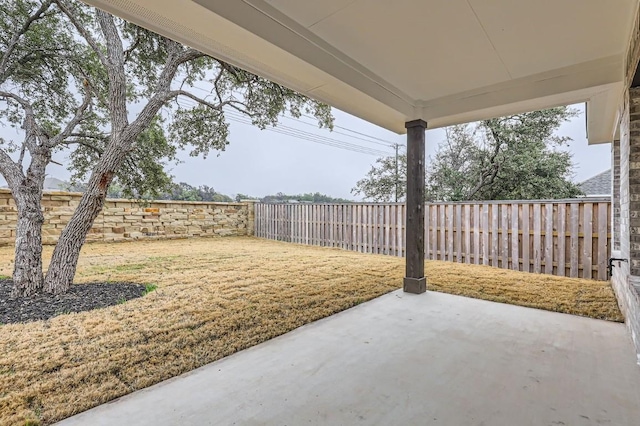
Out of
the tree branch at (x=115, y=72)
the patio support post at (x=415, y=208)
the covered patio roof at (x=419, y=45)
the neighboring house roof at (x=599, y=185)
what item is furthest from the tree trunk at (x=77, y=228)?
the neighboring house roof at (x=599, y=185)

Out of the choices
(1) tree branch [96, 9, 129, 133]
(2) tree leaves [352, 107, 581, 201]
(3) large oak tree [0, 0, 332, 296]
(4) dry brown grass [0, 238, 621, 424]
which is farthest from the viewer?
(2) tree leaves [352, 107, 581, 201]

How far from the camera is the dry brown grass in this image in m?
1.71

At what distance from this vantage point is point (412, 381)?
1757 mm

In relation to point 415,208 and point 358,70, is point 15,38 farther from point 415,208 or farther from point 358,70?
point 415,208

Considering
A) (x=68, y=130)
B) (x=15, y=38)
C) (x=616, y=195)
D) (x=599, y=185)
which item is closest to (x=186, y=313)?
(x=68, y=130)

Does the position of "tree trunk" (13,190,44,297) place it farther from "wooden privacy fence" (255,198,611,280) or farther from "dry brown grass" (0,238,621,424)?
"wooden privacy fence" (255,198,611,280)

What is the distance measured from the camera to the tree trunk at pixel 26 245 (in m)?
3.20

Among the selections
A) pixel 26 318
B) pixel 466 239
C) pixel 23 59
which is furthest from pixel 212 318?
pixel 466 239

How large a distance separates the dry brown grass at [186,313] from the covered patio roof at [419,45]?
207 centimetres

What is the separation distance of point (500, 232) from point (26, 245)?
6.69m

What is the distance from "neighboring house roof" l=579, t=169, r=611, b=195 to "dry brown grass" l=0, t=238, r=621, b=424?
7677 mm

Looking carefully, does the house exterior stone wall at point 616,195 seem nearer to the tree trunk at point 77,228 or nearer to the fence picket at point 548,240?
the fence picket at point 548,240

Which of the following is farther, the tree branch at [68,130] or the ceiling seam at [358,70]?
the tree branch at [68,130]

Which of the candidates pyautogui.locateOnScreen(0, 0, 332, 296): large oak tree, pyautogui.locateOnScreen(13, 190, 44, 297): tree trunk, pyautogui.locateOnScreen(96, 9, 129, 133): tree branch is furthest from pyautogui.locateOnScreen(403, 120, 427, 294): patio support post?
pyautogui.locateOnScreen(13, 190, 44, 297): tree trunk
